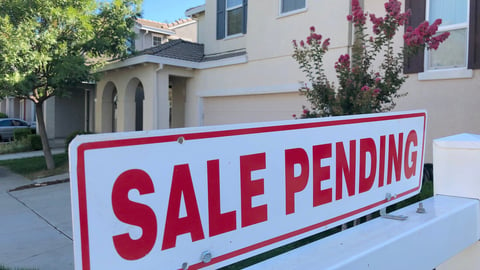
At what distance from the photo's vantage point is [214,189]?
1367 millimetres

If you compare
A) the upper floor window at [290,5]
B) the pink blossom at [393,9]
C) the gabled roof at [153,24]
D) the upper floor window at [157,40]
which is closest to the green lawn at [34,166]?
the upper floor window at [290,5]

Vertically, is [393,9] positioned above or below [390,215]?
above

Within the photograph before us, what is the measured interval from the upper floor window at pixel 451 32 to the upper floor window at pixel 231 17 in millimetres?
6183

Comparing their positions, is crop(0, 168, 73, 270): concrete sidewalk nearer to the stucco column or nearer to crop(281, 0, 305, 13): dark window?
the stucco column

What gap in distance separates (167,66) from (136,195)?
11.6 metres

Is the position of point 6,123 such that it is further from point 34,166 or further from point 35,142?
point 34,166

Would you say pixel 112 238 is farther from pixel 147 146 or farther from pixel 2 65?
pixel 2 65

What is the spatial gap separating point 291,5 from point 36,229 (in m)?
8.14

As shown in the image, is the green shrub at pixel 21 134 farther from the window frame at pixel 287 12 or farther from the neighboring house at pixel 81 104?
the window frame at pixel 287 12

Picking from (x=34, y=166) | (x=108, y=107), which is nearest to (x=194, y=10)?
(x=108, y=107)

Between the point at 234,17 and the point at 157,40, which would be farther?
the point at 157,40

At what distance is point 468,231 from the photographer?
2.37 meters

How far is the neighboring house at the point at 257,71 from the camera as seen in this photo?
7297mm

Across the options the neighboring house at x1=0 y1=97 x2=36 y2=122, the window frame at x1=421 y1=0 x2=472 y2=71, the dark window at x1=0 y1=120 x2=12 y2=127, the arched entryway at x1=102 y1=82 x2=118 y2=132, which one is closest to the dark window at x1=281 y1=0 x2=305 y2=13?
the window frame at x1=421 y1=0 x2=472 y2=71
